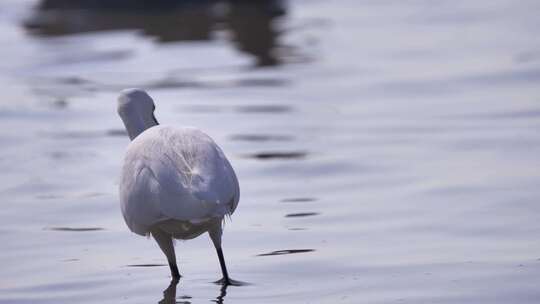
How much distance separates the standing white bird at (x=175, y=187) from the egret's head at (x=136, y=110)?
43 cm

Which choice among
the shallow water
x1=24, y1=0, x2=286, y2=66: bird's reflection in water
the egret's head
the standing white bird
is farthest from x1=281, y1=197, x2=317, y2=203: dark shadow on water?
x1=24, y1=0, x2=286, y2=66: bird's reflection in water

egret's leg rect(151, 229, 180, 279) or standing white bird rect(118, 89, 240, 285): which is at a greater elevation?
standing white bird rect(118, 89, 240, 285)

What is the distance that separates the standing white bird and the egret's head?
1.41 feet

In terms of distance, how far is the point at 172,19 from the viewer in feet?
57.2

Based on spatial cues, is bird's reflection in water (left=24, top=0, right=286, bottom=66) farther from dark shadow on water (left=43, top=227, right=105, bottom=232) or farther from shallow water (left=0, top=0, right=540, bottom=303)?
dark shadow on water (left=43, top=227, right=105, bottom=232)

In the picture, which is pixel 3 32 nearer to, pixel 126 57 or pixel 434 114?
pixel 126 57

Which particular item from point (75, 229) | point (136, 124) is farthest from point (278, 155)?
point (136, 124)

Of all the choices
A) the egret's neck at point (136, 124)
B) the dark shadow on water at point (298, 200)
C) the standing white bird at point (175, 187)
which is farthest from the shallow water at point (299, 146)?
the egret's neck at point (136, 124)

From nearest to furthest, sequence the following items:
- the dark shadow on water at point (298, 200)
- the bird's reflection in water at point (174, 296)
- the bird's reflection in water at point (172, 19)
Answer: the bird's reflection in water at point (174, 296) → the dark shadow on water at point (298, 200) → the bird's reflection in water at point (172, 19)

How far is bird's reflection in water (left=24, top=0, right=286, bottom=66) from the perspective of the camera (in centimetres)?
1612

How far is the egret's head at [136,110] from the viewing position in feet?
25.4

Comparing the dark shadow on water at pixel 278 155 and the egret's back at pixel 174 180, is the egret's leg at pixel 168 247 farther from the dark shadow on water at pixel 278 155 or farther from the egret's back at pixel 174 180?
the dark shadow on water at pixel 278 155

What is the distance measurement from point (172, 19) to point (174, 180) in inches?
437

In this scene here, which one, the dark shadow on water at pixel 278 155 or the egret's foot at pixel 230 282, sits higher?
the egret's foot at pixel 230 282
